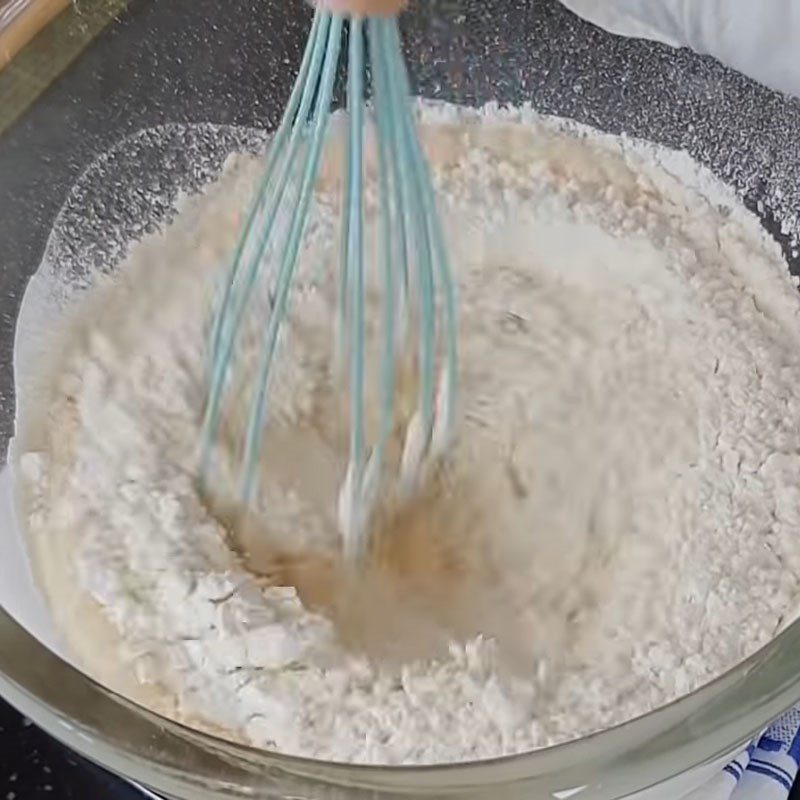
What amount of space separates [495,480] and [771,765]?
20 cm

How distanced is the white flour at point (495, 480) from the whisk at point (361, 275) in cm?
2

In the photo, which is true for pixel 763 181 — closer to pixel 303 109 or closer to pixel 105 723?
pixel 303 109

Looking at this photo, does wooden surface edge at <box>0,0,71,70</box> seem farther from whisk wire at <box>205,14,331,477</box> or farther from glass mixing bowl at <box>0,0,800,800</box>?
whisk wire at <box>205,14,331,477</box>

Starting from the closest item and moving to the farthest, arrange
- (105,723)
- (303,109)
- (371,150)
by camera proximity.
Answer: (105,723)
(303,109)
(371,150)

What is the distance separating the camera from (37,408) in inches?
29.1

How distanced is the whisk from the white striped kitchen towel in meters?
0.21

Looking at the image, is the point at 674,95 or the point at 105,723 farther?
the point at 674,95

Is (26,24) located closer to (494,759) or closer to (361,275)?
(361,275)

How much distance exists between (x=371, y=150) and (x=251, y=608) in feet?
1.04

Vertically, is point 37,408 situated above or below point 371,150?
below

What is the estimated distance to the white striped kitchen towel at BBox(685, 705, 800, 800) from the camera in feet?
2.10

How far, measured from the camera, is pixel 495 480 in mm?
725

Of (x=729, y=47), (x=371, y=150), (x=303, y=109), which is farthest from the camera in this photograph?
(x=371, y=150)

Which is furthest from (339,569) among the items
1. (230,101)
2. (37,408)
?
(230,101)
